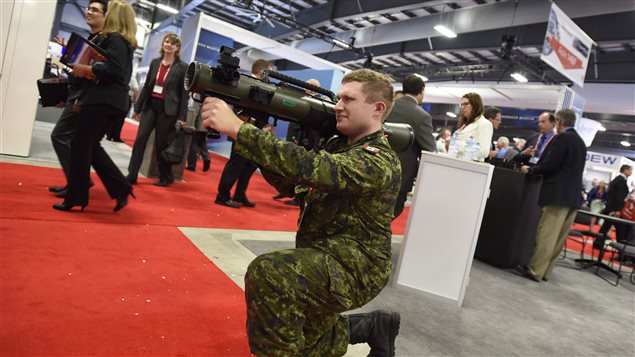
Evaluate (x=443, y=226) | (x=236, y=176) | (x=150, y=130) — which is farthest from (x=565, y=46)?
(x=150, y=130)

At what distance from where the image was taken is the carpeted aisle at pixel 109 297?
1.56 metres

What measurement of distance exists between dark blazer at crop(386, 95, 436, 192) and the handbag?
2433mm

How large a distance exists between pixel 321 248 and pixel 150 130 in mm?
3873

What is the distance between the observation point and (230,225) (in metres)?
3.85

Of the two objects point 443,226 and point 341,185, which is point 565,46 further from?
point 341,185

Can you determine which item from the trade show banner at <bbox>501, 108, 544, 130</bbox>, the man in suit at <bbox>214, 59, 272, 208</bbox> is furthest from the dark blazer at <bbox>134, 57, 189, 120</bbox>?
the trade show banner at <bbox>501, 108, 544, 130</bbox>

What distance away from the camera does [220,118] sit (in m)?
1.17

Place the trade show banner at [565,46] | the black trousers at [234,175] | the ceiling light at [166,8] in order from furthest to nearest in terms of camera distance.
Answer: the ceiling light at [166,8] < the trade show banner at [565,46] < the black trousers at [234,175]

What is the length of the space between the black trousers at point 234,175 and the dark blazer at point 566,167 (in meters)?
3.01

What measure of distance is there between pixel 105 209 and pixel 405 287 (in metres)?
2.34

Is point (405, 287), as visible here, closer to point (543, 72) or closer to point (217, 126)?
point (217, 126)

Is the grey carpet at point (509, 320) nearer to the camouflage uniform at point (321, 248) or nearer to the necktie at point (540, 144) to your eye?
the camouflage uniform at point (321, 248)

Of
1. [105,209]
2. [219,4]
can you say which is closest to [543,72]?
[219,4]

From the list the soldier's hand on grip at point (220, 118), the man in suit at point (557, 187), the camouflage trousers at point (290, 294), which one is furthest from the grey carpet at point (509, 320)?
the soldier's hand on grip at point (220, 118)
